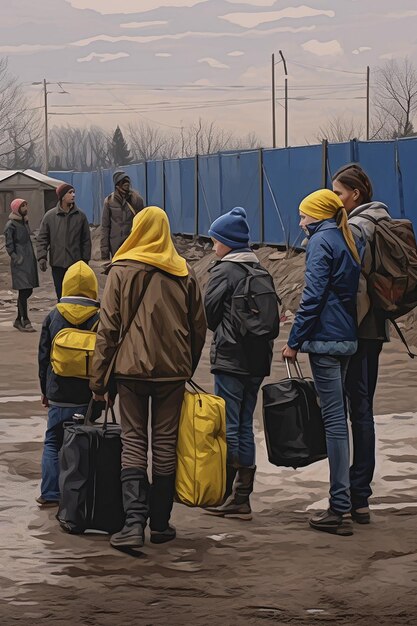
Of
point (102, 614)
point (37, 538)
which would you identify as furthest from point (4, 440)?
point (102, 614)

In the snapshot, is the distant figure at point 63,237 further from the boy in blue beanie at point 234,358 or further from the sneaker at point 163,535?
the sneaker at point 163,535

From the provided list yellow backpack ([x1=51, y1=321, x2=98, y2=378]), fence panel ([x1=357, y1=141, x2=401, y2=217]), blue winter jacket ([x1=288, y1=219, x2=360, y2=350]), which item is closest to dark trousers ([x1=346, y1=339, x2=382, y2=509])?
blue winter jacket ([x1=288, y1=219, x2=360, y2=350])

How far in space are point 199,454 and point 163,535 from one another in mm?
465

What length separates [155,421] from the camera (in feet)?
20.4

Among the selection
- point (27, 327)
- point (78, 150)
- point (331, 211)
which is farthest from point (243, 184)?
point (78, 150)

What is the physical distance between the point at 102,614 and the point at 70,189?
32.7ft

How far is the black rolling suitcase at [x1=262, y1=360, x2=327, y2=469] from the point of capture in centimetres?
658

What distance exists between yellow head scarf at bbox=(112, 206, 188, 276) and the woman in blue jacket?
69 centimetres

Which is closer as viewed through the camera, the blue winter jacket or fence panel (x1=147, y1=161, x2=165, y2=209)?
the blue winter jacket

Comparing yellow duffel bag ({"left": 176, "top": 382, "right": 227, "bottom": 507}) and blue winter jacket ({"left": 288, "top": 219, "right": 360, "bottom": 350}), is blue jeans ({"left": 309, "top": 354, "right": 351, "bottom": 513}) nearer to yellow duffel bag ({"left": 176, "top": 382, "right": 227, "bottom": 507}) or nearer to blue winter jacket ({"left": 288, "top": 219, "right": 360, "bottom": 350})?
blue winter jacket ({"left": 288, "top": 219, "right": 360, "bottom": 350})

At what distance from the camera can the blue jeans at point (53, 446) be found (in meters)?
6.92

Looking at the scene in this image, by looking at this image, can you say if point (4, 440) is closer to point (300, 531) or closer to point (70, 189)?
point (300, 531)

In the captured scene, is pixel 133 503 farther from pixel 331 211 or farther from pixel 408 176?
pixel 408 176


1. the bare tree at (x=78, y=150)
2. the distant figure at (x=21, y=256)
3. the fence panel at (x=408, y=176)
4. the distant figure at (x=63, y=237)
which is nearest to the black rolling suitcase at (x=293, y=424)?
the distant figure at (x=63, y=237)
